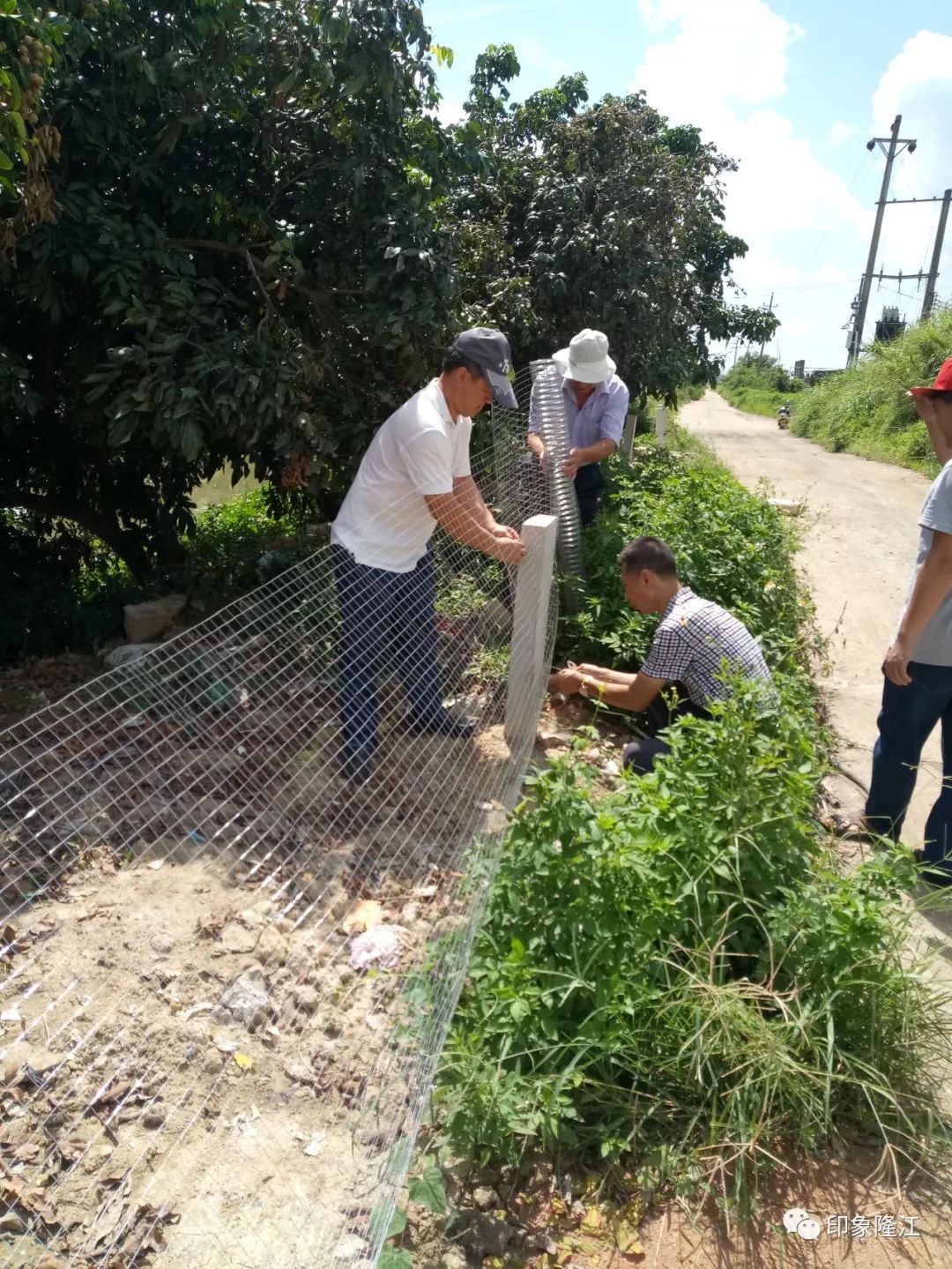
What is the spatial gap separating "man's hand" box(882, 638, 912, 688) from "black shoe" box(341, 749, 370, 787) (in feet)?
6.30

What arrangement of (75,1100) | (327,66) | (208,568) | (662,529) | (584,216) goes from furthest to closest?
(584,216) → (208,568) → (662,529) → (327,66) → (75,1100)

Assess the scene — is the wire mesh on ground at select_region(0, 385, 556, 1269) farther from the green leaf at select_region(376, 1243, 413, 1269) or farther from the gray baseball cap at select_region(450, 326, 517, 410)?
the gray baseball cap at select_region(450, 326, 517, 410)

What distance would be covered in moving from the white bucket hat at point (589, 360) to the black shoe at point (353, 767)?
270 centimetres

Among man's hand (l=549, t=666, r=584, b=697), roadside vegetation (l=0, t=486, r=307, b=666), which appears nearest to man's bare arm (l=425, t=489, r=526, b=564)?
man's hand (l=549, t=666, r=584, b=697)

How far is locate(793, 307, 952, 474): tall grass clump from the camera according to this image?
55.4 feet

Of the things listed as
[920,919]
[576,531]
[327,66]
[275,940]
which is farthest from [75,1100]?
[327,66]

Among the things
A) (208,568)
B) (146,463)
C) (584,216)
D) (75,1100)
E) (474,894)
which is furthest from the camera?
(584,216)

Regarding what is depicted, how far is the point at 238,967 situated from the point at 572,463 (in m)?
3.38

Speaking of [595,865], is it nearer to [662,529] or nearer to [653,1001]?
[653,1001]

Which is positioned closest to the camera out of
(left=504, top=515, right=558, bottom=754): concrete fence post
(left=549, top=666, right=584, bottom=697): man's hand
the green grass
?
(left=504, top=515, right=558, bottom=754): concrete fence post

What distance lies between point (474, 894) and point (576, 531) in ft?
Answer: 9.24

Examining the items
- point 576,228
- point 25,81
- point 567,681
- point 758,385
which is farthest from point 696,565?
point 758,385

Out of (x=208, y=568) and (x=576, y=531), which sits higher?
(x=576, y=531)

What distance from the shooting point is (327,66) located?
4.31 m
